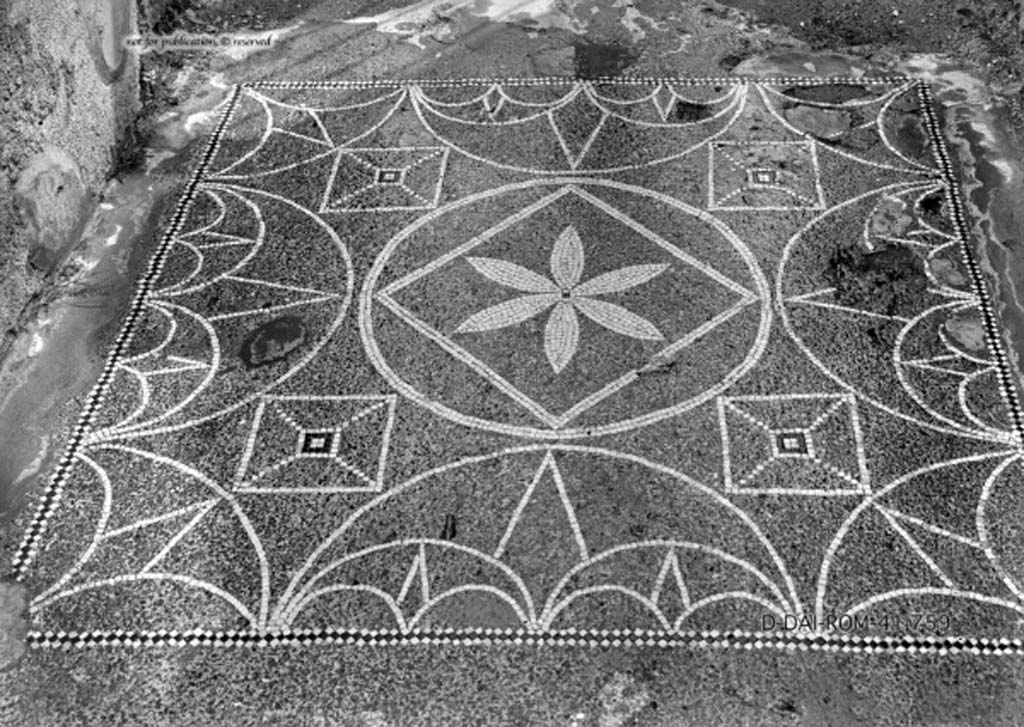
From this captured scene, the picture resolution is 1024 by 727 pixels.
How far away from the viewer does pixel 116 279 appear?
4.65 metres

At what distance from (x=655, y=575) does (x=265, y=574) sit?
1.25 metres

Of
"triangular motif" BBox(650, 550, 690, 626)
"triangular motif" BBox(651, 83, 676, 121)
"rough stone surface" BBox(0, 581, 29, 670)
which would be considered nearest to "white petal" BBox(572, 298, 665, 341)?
"triangular motif" BBox(650, 550, 690, 626)

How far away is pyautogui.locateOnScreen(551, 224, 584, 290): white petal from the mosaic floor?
1 cm

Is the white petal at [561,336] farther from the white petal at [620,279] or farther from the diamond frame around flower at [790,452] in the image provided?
the diamond frame around flower at [790,452]

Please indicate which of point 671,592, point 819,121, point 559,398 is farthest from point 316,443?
point 819,121

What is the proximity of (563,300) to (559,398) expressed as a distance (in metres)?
0.52

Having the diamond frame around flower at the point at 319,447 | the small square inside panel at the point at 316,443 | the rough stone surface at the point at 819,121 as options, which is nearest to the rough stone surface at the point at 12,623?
the diamond frame around flower at the point at 319,447

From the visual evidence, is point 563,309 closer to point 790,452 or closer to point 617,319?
point 617,319

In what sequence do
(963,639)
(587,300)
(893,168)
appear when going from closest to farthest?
(963,639), (587,300), (893,168)

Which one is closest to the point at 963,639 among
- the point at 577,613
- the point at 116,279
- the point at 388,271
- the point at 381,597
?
the point at 577,613

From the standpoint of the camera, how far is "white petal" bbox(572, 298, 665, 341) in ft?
13.9

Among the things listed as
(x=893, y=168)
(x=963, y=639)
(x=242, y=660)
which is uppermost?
(x=893, y=168)

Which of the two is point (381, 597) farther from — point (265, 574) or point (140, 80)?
point (140, 80)

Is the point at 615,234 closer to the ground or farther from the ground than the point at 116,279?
farther from the ground
